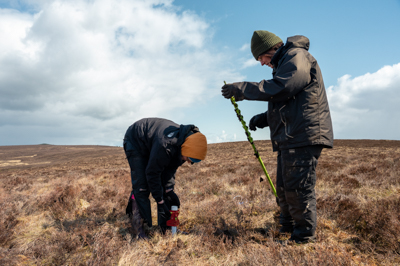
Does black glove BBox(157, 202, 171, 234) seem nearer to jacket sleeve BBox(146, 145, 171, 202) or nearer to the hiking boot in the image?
jacket sleeve BBox(146, 145, 171, 202)

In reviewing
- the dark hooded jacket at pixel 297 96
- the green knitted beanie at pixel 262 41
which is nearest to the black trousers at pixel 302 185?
the dark hooded jacket at pixel 297 96

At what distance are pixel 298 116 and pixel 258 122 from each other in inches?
41.5

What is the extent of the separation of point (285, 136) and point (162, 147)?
1.63 metres

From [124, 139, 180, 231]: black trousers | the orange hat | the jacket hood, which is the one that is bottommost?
[124, 139, 180, 231]: black trousers

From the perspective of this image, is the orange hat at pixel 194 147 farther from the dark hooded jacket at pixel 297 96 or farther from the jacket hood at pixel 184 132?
the dark hooded jacket at pixel 297 96

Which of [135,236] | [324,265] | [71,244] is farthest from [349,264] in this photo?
[71,244]

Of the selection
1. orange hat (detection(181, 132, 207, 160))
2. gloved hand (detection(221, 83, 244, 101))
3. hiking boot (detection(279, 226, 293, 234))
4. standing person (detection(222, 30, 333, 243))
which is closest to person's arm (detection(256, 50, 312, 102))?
standing person (detection(222, 30, 333, 243))

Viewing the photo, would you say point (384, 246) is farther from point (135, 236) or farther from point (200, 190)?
point (200, 190)

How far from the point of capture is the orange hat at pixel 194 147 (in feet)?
10.1

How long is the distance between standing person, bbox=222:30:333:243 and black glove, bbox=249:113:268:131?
0.77 metres

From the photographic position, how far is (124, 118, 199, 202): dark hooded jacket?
310cm

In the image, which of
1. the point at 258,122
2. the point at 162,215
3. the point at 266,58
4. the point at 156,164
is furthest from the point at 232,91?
the point at 162,215

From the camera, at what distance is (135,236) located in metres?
3.33

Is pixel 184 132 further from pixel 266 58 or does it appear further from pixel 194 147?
pixel 266 58
